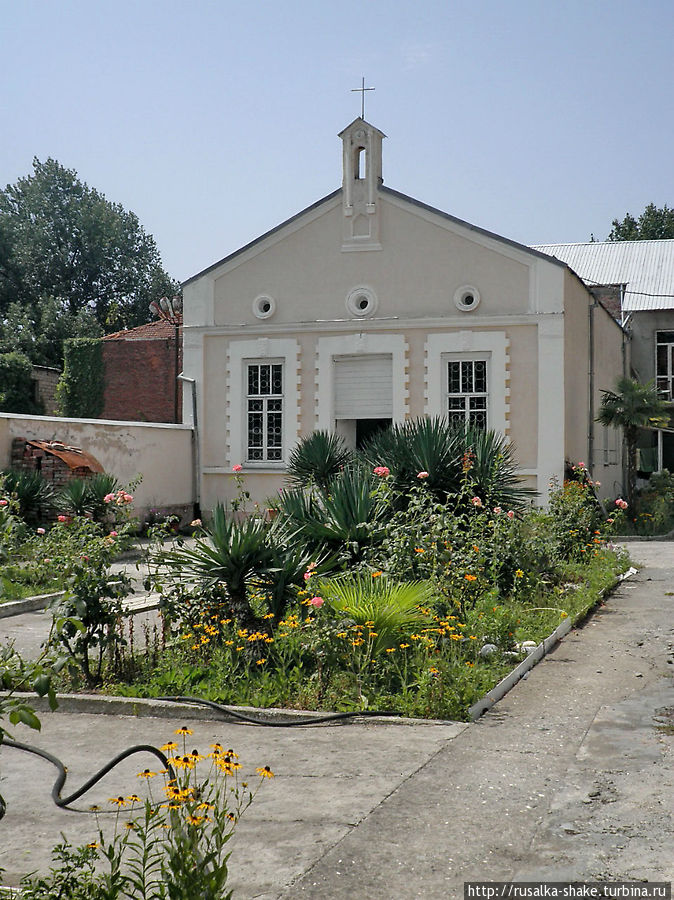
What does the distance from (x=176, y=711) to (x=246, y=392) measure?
56.4ft

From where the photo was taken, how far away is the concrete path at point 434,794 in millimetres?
4465

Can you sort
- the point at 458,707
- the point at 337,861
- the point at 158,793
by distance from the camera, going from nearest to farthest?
the point at 337,861 < the point at 158,793 < the point at 458,707

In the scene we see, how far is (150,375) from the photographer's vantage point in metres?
31.6

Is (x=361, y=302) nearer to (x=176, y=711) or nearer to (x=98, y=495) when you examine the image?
(x=98, y=495)

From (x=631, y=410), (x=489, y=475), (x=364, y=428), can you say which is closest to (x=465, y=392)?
(x=364, y=428)

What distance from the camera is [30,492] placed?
1697cm

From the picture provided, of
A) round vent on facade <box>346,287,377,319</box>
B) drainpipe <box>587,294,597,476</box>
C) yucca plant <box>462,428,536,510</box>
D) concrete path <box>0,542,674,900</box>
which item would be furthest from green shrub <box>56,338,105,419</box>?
concrete path <box>0,542,674,900</box>

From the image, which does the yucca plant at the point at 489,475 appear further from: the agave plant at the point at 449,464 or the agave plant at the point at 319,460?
the agave plant at the point at 319,460

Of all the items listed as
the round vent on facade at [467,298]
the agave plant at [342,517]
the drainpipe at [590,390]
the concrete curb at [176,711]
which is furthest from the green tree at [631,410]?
the concrete curb at [176,711]

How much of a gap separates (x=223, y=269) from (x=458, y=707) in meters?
18.5

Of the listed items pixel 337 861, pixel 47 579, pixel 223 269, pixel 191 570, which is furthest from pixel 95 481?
pixel 337 861

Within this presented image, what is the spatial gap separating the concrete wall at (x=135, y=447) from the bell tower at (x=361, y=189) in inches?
240

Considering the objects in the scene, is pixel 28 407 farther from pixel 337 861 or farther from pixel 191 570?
pixel 337 861

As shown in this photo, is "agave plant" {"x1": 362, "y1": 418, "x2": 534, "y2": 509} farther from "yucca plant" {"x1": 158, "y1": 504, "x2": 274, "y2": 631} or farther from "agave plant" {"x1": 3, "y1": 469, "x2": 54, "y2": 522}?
"agave plant" {"x1": 3, "y1": 469, "x2": 54, "y2": 522}
